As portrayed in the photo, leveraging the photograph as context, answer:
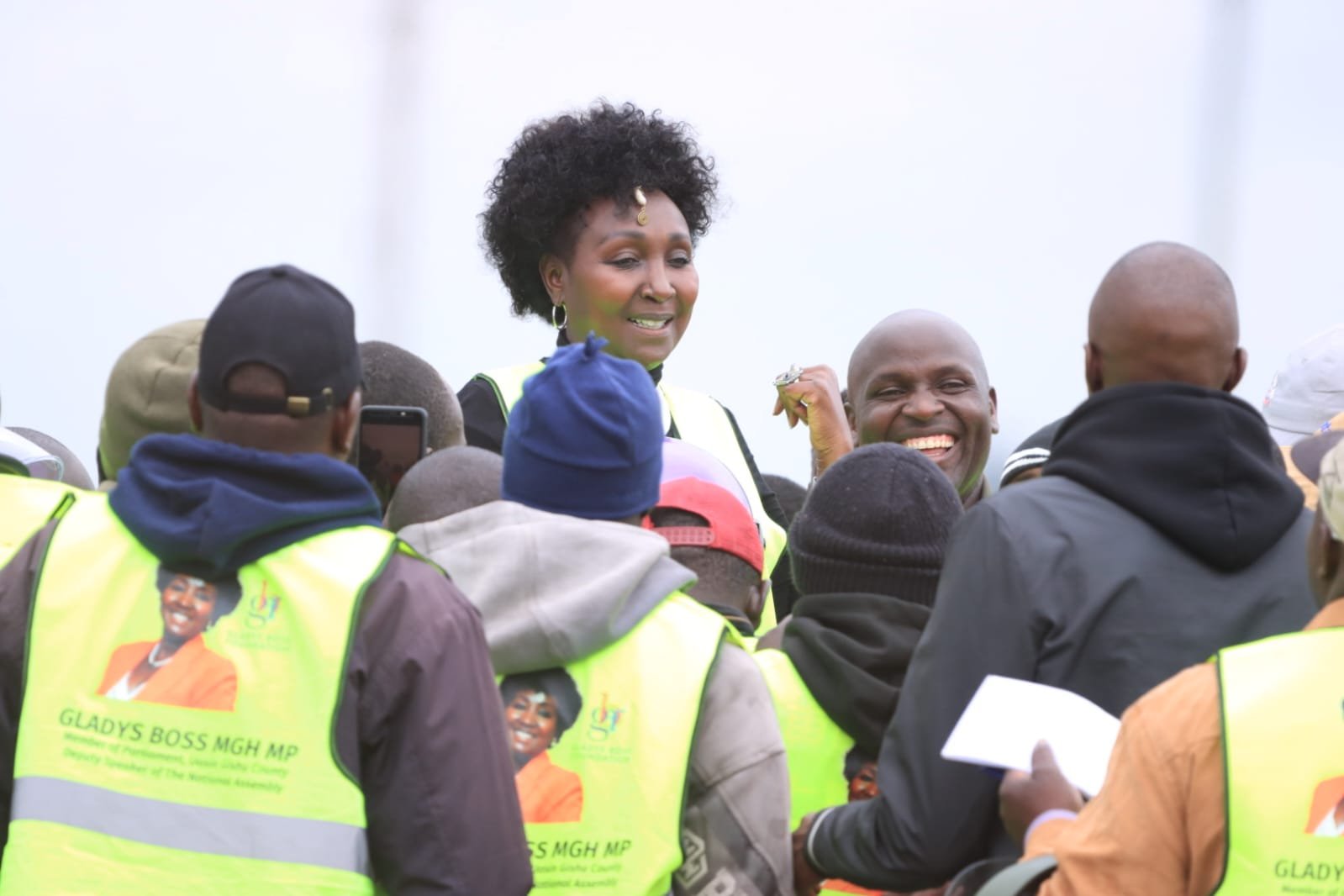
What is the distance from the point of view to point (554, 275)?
4648 millimetres

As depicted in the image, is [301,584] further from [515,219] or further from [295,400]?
[515,219]

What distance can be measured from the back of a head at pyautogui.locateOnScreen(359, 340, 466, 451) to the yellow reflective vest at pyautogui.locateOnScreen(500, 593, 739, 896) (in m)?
0.92

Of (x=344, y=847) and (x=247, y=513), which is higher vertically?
(x=247, y=513)

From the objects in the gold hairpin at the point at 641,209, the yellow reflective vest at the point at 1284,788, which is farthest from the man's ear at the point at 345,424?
the gold hairpin at the point at 641,209

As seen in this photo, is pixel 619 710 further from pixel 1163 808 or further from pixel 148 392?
pixel 148 392

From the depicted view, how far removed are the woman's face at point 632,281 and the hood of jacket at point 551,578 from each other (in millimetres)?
1912

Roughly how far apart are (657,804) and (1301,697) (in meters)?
0.87

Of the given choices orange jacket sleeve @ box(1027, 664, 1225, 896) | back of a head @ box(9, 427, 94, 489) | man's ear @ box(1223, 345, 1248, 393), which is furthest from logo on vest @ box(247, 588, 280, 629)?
back of a head @ box(9, 427, 94, 489)

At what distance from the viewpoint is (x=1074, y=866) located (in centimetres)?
199

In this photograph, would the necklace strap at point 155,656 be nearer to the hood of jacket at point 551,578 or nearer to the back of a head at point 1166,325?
the hood of jacket at point 551,578

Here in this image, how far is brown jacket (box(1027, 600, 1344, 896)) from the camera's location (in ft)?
6.33

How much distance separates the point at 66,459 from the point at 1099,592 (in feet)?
9.34

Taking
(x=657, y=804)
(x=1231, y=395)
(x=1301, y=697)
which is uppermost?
(x=1231, y=395)

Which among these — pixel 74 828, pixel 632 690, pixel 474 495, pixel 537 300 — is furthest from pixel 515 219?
pixel 74 828
